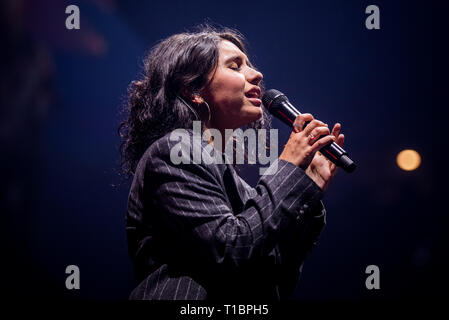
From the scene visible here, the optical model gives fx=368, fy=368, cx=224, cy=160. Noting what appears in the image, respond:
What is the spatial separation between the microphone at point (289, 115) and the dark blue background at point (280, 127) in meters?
1.03

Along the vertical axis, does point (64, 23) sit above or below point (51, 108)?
above

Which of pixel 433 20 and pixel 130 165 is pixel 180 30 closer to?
pixel 130 165

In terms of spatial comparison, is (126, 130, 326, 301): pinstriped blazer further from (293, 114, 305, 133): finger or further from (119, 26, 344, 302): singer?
(293, 114, 305, 133): finger

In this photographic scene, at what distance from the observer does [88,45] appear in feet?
7.39

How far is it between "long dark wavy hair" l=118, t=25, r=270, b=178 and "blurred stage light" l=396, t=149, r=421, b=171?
74.8 inches

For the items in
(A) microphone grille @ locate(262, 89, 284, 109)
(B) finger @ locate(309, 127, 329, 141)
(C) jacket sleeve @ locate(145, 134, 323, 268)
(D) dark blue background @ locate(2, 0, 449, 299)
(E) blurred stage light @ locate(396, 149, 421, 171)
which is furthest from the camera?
(E) blurred stage light @ locate(396, 149, 421, 171)

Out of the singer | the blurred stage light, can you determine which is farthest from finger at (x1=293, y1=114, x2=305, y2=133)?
the blurred stage light

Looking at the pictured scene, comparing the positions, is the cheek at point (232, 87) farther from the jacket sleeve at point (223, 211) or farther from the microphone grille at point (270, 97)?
the jacket sleeve at point (223, 211)

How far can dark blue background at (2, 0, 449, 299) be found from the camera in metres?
2.23

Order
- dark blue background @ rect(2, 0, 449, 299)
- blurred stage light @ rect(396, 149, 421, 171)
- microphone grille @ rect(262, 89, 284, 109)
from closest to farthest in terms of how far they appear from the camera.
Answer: microphone grille @ rect(262, 89, 284, 109), dark blue background @ rect(2, 0, 449, 299), blurred stage light @ rect(396, 149, 421, 171)

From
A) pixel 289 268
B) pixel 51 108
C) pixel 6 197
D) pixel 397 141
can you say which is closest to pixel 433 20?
pixel 397 141

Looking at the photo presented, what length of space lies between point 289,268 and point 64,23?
6.29 ft

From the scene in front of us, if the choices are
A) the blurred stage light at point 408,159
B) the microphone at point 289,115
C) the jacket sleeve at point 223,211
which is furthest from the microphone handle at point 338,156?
the blurred stage light at point 408,159

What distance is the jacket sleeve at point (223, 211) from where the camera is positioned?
0.90 m
